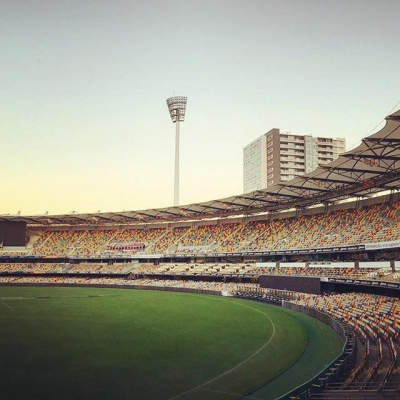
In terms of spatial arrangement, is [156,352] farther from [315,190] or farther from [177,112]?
[177,112]

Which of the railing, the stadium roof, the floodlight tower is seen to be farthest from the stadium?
the floodlight tower

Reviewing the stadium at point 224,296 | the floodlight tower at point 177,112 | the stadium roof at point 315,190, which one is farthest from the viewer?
the floodlight tower at point 177,112

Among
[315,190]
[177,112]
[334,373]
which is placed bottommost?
[334,373]

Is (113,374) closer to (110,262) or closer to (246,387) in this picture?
(246,387)

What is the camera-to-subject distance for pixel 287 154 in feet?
373

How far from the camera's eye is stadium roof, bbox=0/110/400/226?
30.2 metres

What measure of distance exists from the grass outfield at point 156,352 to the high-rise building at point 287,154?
78.8 m

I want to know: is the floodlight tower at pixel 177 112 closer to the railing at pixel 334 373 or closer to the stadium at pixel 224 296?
the stadium at pixel 224 296

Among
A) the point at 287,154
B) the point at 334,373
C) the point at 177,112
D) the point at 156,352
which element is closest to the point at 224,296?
the point at 156,352

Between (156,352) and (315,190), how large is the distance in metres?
30.6

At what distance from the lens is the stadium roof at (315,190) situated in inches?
1188

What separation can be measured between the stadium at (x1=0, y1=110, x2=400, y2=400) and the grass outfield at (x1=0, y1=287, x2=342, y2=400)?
11 centimetres

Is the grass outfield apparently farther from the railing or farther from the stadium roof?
the stadium roof

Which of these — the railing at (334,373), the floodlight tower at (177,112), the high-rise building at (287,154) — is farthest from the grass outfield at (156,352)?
the high-rise building at (287,154)
